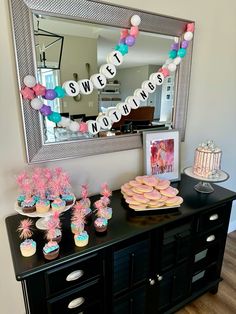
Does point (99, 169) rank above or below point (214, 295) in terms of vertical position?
above

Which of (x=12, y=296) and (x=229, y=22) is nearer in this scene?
(x=12, y=296)

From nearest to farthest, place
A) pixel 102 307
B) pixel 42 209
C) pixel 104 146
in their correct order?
pixel 42 209 → pixel 102 307 → pixel 104 146

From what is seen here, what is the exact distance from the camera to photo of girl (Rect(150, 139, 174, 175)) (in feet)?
5.00

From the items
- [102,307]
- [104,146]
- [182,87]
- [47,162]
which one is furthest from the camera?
[182,87]

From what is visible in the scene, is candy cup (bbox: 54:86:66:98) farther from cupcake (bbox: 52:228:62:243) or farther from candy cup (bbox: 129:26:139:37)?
cupcake (bbox: 52:228:62:243)

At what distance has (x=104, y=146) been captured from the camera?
4.51 feet

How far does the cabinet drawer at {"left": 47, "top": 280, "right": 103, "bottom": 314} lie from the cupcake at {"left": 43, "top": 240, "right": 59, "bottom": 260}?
0.71 ft

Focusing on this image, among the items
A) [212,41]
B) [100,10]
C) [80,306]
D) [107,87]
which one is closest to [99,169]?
[107,87]

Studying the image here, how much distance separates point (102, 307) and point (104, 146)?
0.86 metres

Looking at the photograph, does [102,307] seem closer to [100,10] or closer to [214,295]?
[214,295]

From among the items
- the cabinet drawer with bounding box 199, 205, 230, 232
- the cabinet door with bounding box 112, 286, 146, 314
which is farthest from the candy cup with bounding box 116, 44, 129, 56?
the cabinet door with bounding box 112, 286, 146, 314

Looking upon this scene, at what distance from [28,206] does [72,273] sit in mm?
348

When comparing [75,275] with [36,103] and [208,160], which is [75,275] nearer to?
[36,103]

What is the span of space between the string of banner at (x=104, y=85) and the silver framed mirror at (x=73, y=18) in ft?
0.14
